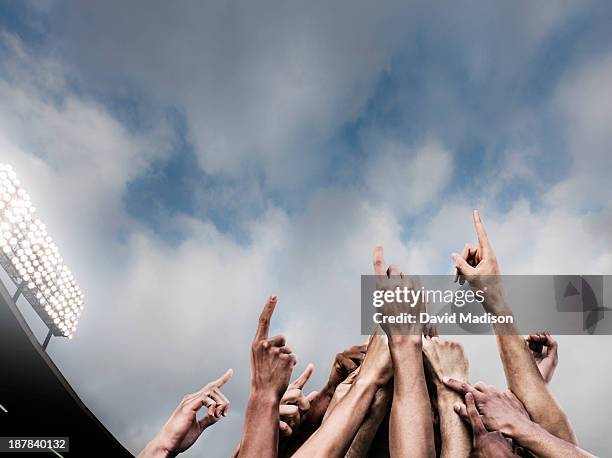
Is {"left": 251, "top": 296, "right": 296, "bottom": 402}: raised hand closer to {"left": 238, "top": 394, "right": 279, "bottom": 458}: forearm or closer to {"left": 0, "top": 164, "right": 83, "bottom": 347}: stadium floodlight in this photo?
{"left": 238, "top": 394, "right": 279, "bottom": 458}: forearm

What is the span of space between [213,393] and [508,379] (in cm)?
205

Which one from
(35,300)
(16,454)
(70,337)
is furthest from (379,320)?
(70,337)

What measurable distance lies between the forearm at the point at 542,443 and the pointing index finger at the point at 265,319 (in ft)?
4.65

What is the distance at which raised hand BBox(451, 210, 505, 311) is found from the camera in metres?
2.72

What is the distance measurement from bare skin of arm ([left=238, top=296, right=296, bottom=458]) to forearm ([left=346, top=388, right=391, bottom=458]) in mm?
702

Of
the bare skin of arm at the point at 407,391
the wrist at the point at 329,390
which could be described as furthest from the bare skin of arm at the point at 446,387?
the wrist at the point at 329,390

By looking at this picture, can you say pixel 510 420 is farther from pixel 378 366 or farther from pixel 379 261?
pixel 379 261

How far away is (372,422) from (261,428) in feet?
2.76

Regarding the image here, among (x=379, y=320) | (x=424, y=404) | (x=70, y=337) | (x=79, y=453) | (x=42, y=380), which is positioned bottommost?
(x=424, y=404)

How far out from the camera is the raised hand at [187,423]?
2.91 metres

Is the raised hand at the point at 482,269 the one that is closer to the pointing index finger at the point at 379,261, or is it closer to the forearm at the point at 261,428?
the pointing index finger at the point at 379,261

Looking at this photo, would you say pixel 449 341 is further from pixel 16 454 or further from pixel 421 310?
pixel 16 454

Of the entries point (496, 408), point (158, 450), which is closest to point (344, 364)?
point (496, 408)

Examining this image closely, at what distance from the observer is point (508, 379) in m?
2.60
